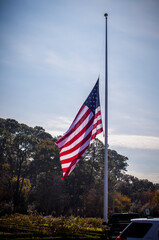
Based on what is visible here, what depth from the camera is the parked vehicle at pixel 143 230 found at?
5.07 m

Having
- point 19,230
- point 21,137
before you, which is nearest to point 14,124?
point 21,137

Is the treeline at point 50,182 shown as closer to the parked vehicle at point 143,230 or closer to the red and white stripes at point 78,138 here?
the red and white stripes at point 78,138

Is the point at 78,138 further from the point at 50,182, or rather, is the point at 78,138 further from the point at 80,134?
the point at 50,182

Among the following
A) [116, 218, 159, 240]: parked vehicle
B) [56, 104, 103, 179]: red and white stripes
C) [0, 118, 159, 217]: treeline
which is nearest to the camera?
[116, 218, 159, 240]: parked vehicle

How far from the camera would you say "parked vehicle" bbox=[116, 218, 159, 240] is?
5.07m

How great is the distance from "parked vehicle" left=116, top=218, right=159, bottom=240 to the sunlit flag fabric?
8.44 metres

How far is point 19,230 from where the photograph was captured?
1546 cm

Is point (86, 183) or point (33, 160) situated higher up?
point (33, 160)

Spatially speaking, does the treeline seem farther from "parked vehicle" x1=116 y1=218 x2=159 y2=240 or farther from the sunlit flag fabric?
"parked vehicle" x1=116 y1=218 x2=159 y2=240

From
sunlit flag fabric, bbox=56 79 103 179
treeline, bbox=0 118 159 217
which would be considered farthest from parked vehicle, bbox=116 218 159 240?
treeline, bbox=0 118 159 217

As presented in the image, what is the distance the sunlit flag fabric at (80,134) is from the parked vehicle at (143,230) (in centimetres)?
844

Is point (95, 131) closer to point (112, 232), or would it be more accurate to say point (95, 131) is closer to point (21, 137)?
point (112, 232)

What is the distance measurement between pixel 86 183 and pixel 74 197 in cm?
474

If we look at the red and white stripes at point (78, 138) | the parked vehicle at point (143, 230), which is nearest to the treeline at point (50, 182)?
the red and white stripes at point (78, 138)
